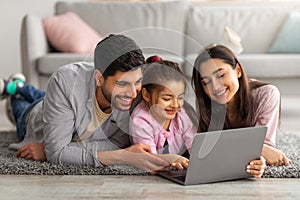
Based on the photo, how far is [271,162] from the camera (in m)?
2.40

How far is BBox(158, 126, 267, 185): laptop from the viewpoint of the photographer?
209 centimetres

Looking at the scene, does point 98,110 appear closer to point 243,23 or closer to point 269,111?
point 269,111

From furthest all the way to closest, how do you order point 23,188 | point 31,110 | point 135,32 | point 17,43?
1. point 17,43
2. point 31,110
3. point 135,32
4. point 23,188

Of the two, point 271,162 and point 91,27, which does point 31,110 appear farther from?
point 91,27

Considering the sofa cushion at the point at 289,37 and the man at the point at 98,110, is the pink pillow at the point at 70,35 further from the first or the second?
the man at the point at 98,110

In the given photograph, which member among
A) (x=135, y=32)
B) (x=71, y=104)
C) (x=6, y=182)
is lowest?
(x=6, y=182)

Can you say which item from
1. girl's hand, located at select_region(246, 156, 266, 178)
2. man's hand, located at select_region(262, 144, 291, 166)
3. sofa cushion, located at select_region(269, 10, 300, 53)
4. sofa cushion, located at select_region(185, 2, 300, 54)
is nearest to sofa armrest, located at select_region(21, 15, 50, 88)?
sofa cushion, located at select_region(185, 2, 300, 54)

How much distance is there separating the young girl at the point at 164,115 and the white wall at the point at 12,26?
309cm

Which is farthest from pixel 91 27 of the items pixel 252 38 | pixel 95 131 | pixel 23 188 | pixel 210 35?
pixel 23 188

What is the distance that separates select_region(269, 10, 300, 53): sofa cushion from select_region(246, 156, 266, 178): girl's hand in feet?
7.96

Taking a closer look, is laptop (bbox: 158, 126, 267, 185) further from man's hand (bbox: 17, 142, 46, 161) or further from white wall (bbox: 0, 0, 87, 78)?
white wall (bbox: 0, 0, 87, 78)

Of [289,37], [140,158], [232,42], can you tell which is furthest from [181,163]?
[289,37]

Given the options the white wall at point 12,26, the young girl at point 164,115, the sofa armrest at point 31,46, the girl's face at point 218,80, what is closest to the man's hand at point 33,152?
the young girl at point 164,115

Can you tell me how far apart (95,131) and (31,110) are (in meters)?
0.67
